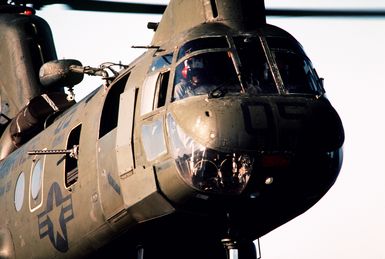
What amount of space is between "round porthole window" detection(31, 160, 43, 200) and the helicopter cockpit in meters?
2.84

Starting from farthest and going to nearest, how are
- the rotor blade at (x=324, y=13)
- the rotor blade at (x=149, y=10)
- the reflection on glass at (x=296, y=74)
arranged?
the rotor blade at (x=149, y=10) → the rotor blade at (x=324, y=13) → the reflection on glass at (x=296, y=74)

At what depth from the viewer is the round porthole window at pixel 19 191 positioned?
34.7 feet

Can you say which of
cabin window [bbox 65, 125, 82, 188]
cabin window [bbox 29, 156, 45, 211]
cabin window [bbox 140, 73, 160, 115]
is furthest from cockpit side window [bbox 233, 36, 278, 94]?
cabin window [bbox 29, 156, 45, 211]

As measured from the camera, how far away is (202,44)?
821cm

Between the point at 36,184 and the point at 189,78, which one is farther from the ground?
the point at 189,78

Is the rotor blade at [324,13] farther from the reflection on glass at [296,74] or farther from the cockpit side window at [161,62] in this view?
the cockpit side window at [161,62]

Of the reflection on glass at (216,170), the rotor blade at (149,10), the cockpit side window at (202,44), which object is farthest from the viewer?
the rotor blade at (149,10)

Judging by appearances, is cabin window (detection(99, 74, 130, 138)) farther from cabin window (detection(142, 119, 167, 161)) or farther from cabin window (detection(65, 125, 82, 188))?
cabin window (detection(142, 119, 167, 161))

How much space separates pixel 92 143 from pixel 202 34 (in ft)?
5.69

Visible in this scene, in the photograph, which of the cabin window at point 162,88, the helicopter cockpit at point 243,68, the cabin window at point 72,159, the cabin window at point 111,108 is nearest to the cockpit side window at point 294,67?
the helicopter cockpit at point 243,68

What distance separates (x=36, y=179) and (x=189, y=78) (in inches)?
122

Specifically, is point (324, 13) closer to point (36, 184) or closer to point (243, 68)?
point (243, 68)

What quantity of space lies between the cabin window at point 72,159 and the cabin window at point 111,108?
547 mm

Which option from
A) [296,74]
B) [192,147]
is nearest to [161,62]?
[192,147]
